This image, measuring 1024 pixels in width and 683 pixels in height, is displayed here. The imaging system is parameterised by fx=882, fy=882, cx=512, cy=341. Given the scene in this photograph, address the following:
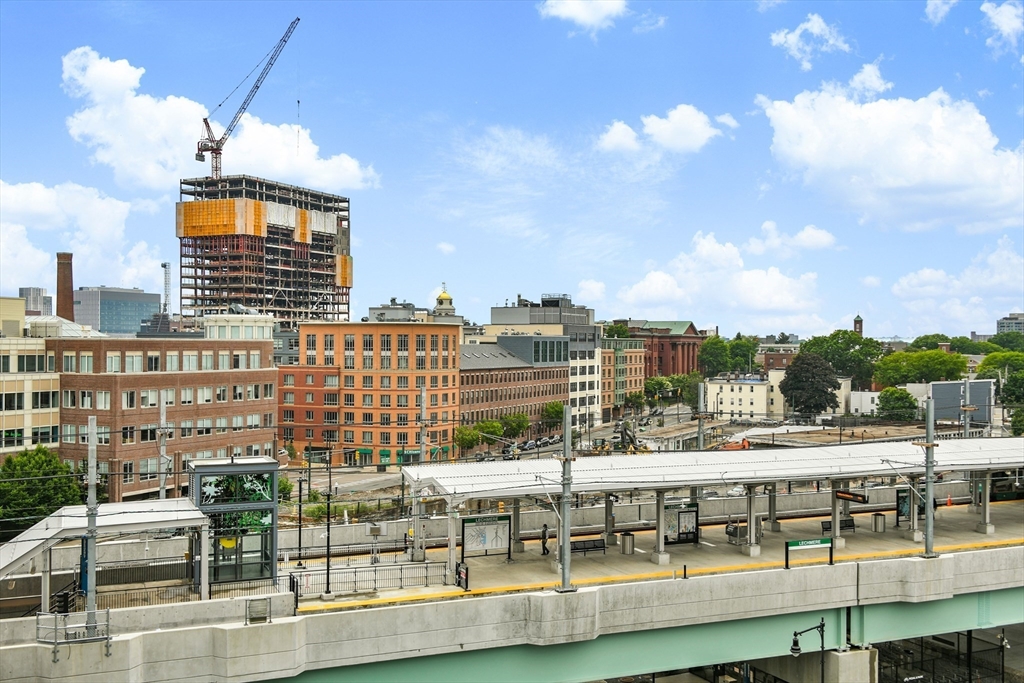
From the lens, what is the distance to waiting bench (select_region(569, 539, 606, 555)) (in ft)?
113

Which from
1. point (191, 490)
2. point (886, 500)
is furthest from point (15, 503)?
point (886, 500)

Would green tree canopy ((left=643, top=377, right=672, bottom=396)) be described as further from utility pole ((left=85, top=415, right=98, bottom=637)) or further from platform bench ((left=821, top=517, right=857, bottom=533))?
utility pole ((left=85, top=415, right=98, bottom=637))

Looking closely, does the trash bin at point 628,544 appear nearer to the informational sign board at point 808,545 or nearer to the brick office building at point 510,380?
the informational sign board at point 808,545

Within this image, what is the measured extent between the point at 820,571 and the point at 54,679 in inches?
958

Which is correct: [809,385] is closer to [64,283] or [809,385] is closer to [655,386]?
[655,386]

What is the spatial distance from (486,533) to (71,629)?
554 inches

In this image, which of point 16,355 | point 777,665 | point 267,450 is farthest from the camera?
point 267,450

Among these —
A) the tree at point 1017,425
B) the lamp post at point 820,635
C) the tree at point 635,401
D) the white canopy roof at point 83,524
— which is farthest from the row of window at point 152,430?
the tree at point 635,401

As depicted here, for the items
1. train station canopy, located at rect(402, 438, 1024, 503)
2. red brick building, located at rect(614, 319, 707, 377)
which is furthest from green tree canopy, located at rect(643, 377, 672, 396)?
train station canopy, located at rect(402, 438, 1024, 503)

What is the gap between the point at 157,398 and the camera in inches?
2653

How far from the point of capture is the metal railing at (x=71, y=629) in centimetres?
2377

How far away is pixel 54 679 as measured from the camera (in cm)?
2347

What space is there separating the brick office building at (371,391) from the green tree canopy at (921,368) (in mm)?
103007

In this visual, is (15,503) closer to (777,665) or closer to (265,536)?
(265,536)
